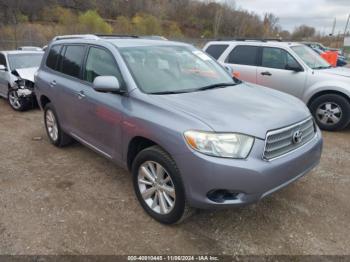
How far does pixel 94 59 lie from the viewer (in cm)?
382

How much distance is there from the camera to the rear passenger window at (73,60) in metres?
4.08

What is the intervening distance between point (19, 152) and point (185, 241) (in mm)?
3461

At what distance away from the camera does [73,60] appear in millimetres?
4250

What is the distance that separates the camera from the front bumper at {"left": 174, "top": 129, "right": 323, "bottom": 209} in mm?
2432

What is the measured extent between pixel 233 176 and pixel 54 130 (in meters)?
3.57

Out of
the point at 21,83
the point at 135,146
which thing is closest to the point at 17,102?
the point at 21,83

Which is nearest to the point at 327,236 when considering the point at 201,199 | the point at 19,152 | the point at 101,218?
the point at 201,199

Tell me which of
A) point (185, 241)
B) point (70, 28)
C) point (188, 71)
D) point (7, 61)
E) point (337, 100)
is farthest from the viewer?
point (70, 28)

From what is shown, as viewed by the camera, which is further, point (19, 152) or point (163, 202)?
point (19, 152)

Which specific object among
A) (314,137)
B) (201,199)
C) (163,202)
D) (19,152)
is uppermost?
(314,137)

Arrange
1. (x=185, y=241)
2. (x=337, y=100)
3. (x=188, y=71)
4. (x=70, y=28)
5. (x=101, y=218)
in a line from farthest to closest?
(x=70, y=28) < (x=337, y=100) < (x=188, y=71) < (x=101, y=218) < (x=185, y=241)

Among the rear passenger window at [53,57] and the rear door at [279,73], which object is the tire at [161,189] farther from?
the rear door at [279,73]

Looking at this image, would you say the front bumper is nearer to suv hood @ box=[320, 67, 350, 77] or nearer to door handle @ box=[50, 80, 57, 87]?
door handle @ box=[50, 80, 57, 87]

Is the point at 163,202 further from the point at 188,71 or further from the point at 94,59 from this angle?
the point at 94,59
